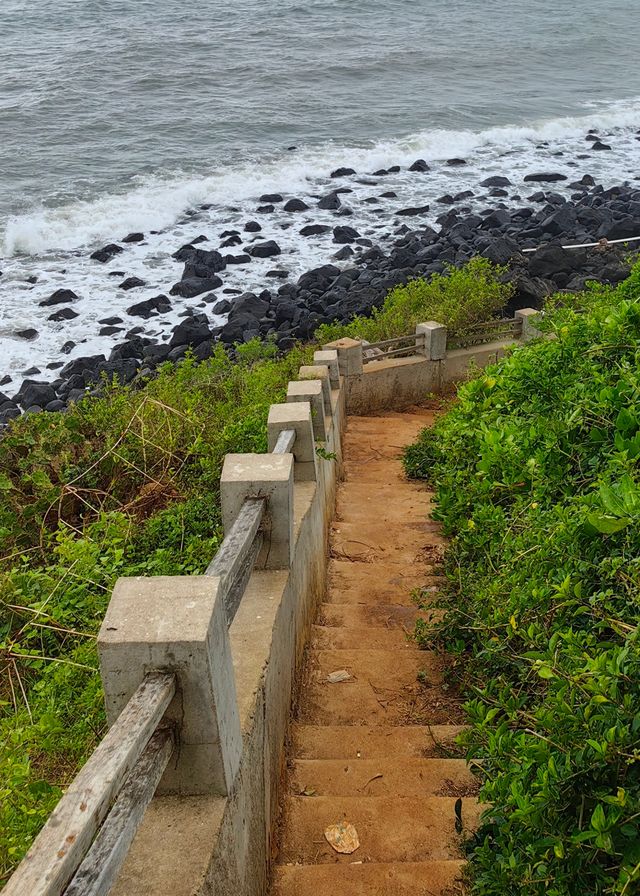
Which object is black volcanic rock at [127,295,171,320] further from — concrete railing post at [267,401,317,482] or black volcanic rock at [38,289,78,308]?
concrete railing post at [267,401,317,482]

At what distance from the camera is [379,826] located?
3689mm

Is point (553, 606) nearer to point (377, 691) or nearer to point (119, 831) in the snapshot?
point (377, 691)

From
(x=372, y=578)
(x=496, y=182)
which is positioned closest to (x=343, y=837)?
(x=372, y=578)

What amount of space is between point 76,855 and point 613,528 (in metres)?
2.68

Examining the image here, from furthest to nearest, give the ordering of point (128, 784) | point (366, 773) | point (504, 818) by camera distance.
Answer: point (366, 773)
point (504, 818)
point (128, 784)

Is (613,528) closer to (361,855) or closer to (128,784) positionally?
(361,855)

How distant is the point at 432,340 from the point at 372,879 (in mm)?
8643

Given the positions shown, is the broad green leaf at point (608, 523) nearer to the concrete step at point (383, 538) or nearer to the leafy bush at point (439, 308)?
the concrete step at point (383, 538)

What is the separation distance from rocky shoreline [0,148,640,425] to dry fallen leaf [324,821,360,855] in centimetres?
1103

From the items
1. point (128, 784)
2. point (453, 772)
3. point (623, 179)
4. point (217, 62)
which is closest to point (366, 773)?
point (453, 772)

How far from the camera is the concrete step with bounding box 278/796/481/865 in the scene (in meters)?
3.59

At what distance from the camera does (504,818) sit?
10.8 ft

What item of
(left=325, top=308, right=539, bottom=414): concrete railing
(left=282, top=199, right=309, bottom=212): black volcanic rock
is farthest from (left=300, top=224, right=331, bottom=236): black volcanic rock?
(left=325, top=308, right=539, bottom=414): concrete railing

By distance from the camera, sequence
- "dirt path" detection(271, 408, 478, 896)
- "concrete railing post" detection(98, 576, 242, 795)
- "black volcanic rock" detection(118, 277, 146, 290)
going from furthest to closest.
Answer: "black volcanic rock" detection(118, 277, 146, 290)
"dirt path" detection(271, 408, 478, 896)
"concrete railing post" detection(98, 576, 242, 795)
